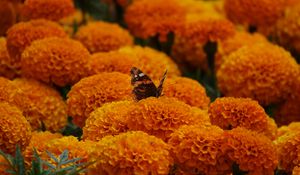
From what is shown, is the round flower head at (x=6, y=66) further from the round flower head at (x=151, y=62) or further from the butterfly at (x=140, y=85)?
the butterfly at (x=140, y=85)

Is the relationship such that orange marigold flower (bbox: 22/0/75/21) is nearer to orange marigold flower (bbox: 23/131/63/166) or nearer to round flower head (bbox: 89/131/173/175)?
orange marigold flower (bbox: 23/131/63/166)

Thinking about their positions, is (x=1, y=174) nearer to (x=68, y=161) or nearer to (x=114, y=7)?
(x=68, y=161)

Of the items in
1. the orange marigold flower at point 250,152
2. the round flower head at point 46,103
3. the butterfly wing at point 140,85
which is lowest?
the round flower head at point 46,103

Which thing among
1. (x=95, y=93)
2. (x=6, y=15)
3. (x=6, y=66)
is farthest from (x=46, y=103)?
(x=6, y=15)

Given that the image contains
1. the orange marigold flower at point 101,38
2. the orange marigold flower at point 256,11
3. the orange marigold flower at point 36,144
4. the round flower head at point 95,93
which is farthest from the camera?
the orange marigold flower at point 256,11

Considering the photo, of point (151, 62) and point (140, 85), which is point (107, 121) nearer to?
point (140, 85)

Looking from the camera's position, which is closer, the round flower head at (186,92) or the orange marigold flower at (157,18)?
the round flower head at (186,92)

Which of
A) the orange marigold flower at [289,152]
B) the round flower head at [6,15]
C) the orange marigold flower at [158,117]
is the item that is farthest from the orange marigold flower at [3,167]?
the round flower head at [6,15]

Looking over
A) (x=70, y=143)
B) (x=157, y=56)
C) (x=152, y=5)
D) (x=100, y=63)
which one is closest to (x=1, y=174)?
(x=70, y=143)
